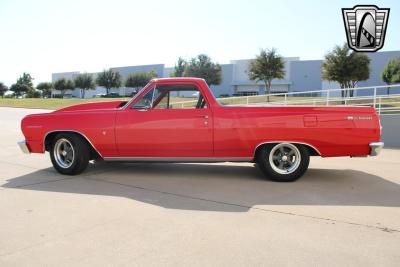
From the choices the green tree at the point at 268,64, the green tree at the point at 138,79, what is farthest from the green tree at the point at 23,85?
the green tree at the point at 268,64

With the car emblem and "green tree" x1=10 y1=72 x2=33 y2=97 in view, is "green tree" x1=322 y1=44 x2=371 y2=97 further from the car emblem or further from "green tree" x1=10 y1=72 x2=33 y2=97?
"green tree" x1=10 y1=72 x2=33 y2=97

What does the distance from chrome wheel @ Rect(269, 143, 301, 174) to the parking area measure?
0.29 meters

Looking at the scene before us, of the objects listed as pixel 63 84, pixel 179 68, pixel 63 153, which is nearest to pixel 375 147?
pixel 63 153

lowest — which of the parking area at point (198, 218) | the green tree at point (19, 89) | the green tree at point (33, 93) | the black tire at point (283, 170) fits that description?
the parking area at point (198, 218)

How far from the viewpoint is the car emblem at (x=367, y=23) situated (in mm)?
12727

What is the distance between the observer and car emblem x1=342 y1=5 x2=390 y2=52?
12.7 metres

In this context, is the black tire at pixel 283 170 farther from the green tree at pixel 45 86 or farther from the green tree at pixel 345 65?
the green tree at pixel 45 86

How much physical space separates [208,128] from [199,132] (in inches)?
6.2

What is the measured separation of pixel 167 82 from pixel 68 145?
2.07 metres

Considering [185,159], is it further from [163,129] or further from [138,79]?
[138,79]

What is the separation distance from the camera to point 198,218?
439 cm

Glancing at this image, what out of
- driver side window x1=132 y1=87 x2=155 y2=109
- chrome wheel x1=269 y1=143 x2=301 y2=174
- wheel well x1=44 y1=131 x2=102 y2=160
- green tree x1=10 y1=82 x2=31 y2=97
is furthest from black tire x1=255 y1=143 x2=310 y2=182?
green tree x1=10 y1=82 x2=31 y2=97

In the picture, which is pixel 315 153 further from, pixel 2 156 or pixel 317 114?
pixel 2 156

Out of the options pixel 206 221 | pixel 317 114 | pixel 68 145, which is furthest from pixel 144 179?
pixel 317 114
